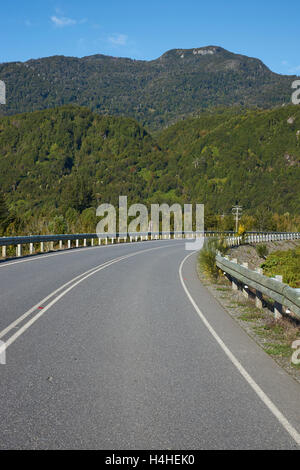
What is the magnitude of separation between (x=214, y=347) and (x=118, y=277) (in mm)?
8871

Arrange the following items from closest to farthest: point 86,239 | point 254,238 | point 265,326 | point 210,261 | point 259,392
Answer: point 259,392 < point 265,326 < point 210,261 < point 86,239 < point 254,238

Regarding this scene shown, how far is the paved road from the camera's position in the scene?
3.84 metres

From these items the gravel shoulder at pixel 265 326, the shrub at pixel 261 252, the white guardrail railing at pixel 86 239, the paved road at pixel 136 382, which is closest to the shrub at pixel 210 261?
the gravel shoulder at pixel 265 326

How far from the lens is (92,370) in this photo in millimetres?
5547

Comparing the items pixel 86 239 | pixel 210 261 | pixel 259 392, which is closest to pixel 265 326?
pixel 259 392

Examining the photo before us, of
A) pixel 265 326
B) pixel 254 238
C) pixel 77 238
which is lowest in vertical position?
pixel 254 238

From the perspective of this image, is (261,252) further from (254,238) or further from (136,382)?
(136,382)

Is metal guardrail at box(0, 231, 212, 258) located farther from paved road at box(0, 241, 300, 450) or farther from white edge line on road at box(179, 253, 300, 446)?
white edge line on road at box(179, 253, 300, 446)

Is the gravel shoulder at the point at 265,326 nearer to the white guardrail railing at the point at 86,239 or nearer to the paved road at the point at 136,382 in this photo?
the paved road at the point at 136,382

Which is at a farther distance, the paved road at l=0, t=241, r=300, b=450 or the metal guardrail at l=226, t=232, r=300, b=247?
the metal guardrail at l=226, t=232, r=300, b=247

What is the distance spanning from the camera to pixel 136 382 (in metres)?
5.16

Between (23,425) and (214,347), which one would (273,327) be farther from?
(23,425)

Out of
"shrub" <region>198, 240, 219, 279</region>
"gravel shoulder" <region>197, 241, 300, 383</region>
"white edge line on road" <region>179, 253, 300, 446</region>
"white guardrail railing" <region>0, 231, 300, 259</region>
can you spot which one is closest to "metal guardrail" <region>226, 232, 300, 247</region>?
"white guardrail railing" <region>0, 231, 300, 259</region>

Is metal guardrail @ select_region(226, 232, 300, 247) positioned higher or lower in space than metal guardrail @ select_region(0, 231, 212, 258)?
lower
